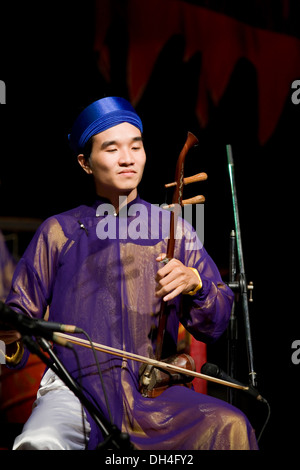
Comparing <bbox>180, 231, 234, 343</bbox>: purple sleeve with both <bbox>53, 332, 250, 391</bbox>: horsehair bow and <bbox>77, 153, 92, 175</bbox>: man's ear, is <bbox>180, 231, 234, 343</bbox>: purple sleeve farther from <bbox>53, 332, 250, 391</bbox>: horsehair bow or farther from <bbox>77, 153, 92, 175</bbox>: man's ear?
<bbox>77, 153, 92, 175</bbox>: man's ear

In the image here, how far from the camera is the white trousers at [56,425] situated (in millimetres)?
1669

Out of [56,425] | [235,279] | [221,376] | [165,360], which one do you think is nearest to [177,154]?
[235,279]

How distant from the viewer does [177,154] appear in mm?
3613

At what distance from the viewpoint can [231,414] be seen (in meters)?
1.80

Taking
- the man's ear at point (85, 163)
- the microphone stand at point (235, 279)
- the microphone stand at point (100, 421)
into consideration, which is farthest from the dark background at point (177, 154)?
the microphone stand at point (100, 421)

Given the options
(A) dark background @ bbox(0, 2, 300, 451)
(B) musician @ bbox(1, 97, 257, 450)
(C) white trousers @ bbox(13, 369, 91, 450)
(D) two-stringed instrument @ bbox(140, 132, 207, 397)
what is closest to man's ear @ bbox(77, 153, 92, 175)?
(B) musician @ bbox(1, 97, 257, 450)

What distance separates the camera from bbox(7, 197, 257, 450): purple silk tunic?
185 centimetres

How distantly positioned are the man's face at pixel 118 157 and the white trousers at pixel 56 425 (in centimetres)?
80

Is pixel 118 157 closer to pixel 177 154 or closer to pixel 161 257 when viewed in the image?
pixel 161 257

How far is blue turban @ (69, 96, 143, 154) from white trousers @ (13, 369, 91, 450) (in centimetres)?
98

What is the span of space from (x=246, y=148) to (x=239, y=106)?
294 mm

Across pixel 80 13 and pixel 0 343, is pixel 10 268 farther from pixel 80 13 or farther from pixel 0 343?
pixel 80 13

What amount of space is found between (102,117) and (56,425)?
3.75ft

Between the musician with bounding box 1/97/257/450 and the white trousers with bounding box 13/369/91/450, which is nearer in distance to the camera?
the white trousers with bounding box 13/369/91/450
